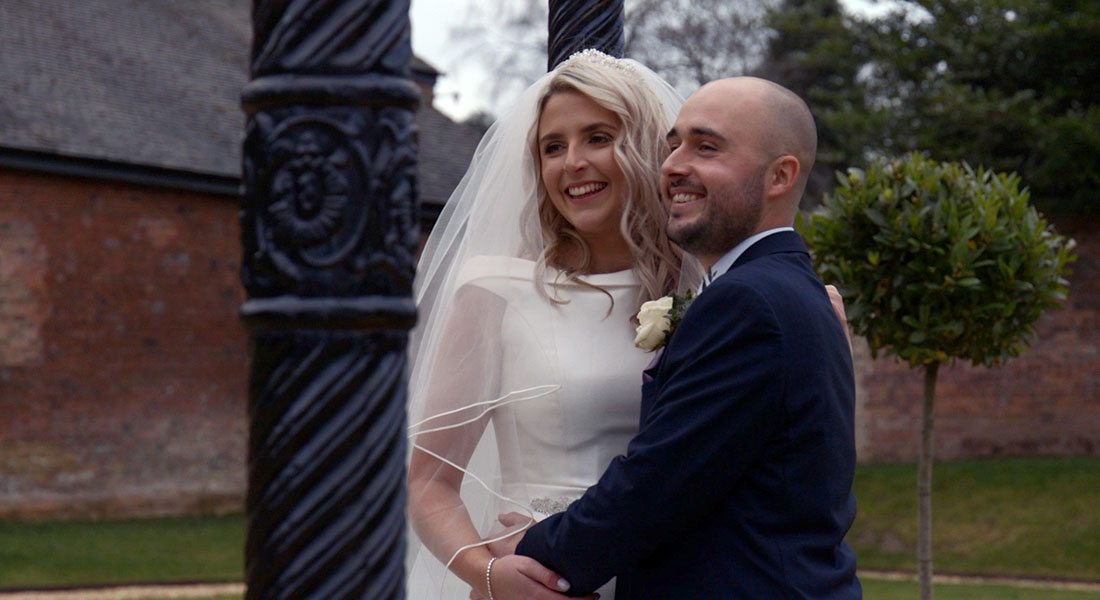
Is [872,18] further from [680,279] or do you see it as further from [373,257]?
[373,257]

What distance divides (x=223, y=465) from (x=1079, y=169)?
1260cm

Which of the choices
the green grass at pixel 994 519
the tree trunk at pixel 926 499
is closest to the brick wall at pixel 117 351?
the green grass at pixel 994 519

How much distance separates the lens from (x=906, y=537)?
15.0 metres

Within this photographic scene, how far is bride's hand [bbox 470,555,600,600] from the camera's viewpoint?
2549 millimetres

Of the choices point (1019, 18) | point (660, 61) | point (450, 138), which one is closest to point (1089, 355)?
point (1019, 18)

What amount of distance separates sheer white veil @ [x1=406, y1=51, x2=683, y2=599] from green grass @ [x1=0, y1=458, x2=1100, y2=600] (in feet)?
29.4

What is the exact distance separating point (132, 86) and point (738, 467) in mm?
17765

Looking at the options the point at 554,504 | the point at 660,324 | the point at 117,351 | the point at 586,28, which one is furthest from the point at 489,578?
the point at 117,351

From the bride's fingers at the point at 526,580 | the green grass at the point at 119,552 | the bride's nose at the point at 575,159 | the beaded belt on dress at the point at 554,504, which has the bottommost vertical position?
the green grass at the point at 119,552

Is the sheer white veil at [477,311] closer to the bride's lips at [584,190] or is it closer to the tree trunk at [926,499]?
the bride's lips at [584,190]

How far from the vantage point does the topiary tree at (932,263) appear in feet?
25.5

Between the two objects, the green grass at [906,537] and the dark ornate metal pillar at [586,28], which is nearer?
the dark ornate metal pillar at [586,28]

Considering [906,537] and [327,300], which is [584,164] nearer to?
[327,300]

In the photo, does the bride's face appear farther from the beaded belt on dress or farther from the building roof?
the building roof
